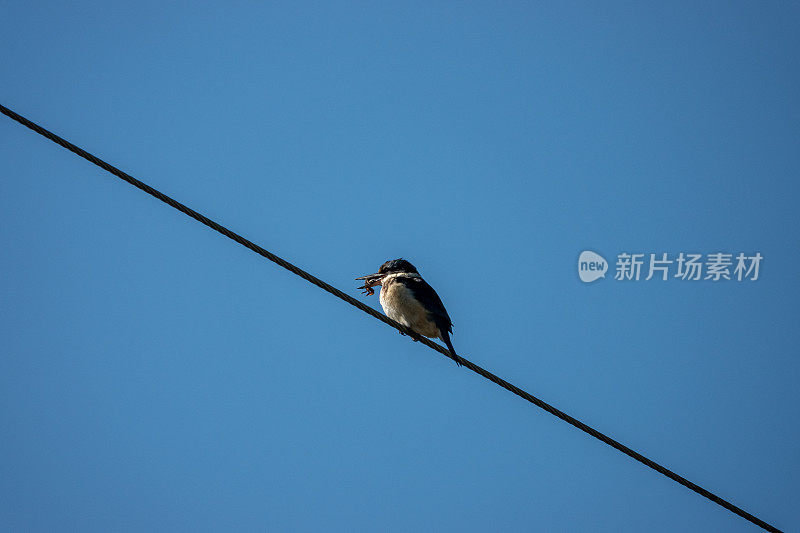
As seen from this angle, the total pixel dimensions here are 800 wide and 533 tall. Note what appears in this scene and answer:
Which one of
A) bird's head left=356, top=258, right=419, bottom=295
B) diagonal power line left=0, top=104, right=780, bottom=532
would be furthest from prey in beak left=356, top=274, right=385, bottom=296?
diagonal power line left=0, top=104, right=780, bottom=532

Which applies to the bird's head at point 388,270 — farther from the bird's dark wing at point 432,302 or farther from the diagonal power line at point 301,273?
the diagonal power line at point 301,273

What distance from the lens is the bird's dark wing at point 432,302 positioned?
8.53m

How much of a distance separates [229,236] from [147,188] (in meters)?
0.53

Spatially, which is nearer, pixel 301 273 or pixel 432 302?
pixel 301 273

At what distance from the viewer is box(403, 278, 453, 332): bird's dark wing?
8531 millimetres

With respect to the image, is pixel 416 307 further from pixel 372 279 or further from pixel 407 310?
pixel 372 279

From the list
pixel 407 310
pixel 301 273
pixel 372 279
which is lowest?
pixel 301 273

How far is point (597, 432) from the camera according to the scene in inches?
193

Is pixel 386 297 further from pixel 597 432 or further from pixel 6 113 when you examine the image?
pixel 6 113

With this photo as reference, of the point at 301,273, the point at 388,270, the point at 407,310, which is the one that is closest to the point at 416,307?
the point at 407,310

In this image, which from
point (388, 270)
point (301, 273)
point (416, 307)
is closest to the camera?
point (301, 273)

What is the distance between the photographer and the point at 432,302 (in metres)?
8.66

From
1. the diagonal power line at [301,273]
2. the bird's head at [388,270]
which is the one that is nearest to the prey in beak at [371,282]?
the bird's head at [388,270]

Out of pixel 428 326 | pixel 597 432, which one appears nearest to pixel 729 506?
pixel 597 432
